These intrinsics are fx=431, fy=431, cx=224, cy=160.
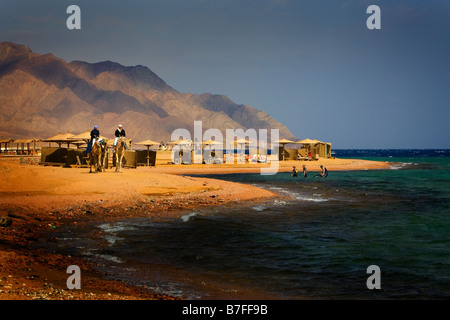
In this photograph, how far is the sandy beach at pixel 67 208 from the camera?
6.09m

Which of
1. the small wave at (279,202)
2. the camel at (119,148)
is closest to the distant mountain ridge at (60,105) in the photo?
the camel at (119,148)

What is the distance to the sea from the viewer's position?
22.8ft

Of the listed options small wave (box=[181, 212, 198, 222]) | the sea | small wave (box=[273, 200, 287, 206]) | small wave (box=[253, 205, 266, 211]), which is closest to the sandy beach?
small wave (box=[181, 212, 198, 222])

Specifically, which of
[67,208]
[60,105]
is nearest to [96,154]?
[67,208]

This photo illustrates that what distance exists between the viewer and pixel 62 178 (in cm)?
1762

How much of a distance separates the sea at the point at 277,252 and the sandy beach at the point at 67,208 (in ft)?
2.17

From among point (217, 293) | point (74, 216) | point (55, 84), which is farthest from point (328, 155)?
point (55, 84)

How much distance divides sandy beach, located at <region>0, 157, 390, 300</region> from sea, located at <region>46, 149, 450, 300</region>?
0.66 meters

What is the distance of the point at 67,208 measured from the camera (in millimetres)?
13336

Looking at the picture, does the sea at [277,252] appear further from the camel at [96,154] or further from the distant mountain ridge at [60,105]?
the distant mountain ridge at [60,105]

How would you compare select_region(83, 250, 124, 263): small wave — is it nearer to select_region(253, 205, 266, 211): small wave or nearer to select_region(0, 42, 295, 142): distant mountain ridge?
select_region(253, 205, 266, 211): small wave

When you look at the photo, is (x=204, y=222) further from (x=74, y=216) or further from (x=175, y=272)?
(x=175, y=272)
